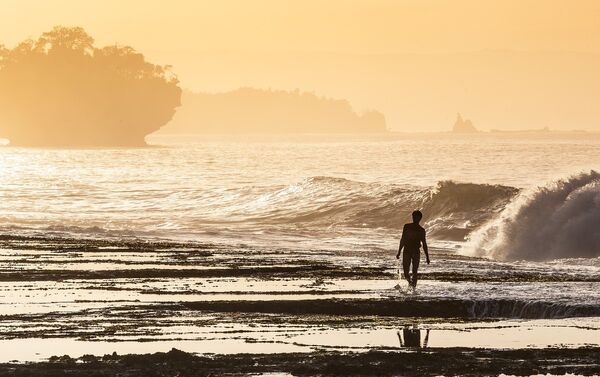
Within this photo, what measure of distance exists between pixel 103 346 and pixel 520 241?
2090 centimetres

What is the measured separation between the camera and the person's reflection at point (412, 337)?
15953mm

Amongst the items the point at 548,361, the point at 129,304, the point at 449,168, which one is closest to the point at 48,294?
the point at 129,304

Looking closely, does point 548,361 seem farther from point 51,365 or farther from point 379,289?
point 379,289

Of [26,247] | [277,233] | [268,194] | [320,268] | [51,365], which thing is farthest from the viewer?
[268,194]

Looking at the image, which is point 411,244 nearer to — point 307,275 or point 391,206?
point 307,275

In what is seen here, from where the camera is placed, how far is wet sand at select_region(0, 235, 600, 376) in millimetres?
14422

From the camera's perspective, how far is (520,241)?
35.0 m

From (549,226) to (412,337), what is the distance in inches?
760

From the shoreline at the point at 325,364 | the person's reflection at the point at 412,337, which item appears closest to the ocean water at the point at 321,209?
the person's reflection at the point at 412,337

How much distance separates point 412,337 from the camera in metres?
16.6

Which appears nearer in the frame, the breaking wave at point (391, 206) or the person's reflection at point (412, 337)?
the person's reflection at point (412, 337)

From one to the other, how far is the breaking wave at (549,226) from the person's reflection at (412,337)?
1669cm

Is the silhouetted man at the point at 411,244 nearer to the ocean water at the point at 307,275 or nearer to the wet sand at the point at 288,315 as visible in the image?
the wet sand at the point at 288,315

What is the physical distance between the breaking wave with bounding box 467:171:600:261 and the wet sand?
6330mm
